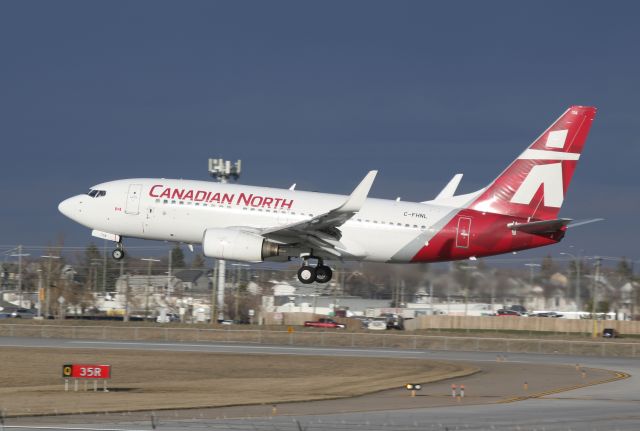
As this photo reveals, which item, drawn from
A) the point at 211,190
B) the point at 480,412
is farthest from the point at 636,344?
the point at 480,412

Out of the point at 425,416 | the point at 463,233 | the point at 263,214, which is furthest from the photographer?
the point at 263,214

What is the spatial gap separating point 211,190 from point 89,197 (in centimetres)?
746

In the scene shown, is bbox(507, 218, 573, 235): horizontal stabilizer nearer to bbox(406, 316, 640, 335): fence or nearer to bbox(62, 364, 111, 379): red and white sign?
bbox(62, 364, 111, 379): red and white sign

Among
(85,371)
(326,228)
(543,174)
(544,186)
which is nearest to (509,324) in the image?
(543,174)

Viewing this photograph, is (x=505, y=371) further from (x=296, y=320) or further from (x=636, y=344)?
(x=296, y=320)

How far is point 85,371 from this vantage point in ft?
124

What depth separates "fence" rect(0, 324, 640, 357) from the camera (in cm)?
6331

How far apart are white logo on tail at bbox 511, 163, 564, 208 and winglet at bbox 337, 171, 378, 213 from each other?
9.75 metres

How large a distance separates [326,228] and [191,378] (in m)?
10.4

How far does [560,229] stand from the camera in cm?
4878

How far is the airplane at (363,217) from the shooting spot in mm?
49781

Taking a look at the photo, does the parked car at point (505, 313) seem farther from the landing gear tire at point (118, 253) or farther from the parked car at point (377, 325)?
the landing gear tire at point (118, 253)

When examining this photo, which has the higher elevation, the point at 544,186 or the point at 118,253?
the point at 544,186

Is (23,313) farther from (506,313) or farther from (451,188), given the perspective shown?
(451,188)
